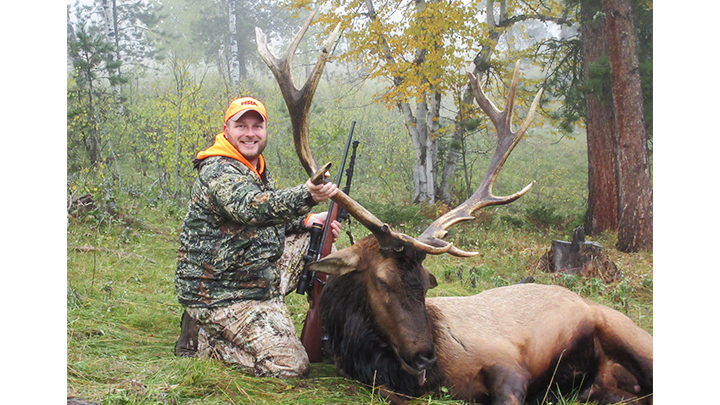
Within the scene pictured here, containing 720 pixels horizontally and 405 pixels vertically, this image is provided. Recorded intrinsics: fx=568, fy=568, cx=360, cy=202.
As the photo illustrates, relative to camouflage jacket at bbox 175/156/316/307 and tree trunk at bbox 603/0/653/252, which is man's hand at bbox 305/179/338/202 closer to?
camouflage jacket at bbox 175/156/316/307

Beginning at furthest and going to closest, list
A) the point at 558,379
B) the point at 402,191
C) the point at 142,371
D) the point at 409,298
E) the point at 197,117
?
the point at 402,191 → the point at 197,117 → the point at 558,379 → the point at 142,371 → the point at 409,298

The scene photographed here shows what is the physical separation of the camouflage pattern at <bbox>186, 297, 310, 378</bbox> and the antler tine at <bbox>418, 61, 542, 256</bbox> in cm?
104

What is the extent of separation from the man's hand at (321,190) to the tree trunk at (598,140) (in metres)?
6.89

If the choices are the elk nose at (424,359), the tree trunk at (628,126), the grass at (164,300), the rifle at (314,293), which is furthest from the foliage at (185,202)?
the tree trunk at (628,126)

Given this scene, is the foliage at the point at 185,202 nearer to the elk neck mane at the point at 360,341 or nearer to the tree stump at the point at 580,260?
the elk neck mane at the point at 360,341

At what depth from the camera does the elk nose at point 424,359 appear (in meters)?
2.98

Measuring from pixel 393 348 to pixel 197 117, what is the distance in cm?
761

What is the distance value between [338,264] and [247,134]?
1.07 meters

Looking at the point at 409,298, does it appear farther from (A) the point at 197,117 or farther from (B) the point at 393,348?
(A) the point at 197,117

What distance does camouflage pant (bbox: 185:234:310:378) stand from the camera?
339 cm

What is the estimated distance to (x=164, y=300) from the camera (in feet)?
16.2
